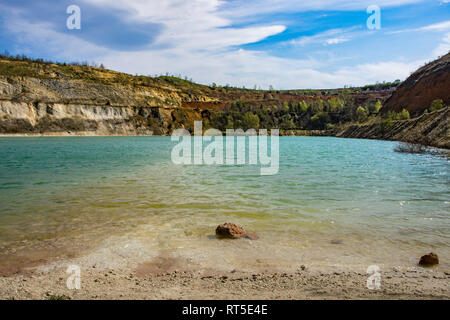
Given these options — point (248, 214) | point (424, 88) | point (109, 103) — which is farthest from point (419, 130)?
point (109, 103)

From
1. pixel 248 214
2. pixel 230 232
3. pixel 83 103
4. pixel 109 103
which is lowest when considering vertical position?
pixel 248 214

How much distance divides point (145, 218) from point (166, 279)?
4.55m

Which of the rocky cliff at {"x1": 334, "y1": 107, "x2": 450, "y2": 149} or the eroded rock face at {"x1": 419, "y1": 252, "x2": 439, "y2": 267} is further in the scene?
the rocky cliff at {"x1": 334, "y1": 107, "x2": 450, "y2": 149}

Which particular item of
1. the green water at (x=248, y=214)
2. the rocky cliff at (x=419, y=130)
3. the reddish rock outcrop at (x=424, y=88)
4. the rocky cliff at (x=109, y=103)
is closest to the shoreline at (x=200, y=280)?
the green water at (x=248, y=214)

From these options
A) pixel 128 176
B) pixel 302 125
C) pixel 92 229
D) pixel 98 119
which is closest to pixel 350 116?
pixel 302 125

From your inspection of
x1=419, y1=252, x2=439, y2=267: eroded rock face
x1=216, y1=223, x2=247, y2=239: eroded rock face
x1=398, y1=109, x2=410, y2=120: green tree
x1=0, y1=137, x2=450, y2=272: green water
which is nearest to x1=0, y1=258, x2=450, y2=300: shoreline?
x1=419, y1=252, x2=439, y2=267: eroded rock face

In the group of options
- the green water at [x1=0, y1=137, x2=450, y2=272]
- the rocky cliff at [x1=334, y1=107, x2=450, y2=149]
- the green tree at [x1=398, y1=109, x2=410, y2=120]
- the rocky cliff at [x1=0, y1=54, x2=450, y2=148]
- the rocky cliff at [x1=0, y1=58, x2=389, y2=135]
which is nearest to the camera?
the green water at [x1=0, y1=137, x2=450, y2=272]

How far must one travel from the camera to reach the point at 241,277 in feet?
17.7

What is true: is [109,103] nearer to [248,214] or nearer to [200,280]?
[248,214]

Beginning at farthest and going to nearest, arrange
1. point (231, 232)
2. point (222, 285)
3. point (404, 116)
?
point (404, 116)
point (231, 232)
point (222, 285)

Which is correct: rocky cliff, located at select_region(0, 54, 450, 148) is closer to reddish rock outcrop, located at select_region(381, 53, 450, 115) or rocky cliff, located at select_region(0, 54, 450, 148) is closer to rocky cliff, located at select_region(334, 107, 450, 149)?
reddish rock outcrop, located at select_region(381, 53, 450, 115)

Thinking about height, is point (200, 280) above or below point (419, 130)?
below

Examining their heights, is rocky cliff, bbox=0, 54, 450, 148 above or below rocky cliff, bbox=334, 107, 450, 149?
above

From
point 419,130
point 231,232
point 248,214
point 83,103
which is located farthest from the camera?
point 83,103
